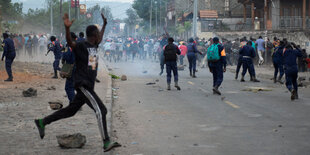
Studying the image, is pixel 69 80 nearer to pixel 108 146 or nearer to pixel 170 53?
pixel 108 146

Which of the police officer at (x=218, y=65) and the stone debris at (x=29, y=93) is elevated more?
the police officer at (x=218, y=65)

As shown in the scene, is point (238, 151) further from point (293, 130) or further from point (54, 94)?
point (54, 94)

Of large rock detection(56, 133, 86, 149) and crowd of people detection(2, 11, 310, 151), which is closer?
crowd of people detection(2, 11, 310, 151)

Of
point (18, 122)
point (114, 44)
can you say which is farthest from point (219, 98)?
point (114, 44)

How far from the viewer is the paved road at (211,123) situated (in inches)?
298

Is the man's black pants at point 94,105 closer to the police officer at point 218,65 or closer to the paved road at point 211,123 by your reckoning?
the paved road at point 211,123

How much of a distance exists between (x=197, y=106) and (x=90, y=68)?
587cm

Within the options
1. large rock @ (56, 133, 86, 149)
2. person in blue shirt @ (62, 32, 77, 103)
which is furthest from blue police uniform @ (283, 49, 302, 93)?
large rock @ (56, 133, 86, 149)

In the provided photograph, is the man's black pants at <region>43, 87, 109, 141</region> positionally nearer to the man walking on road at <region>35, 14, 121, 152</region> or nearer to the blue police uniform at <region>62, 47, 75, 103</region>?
the man walking on road at <region>35, 14, 121, 152</region>

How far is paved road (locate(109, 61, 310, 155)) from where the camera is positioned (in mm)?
7574

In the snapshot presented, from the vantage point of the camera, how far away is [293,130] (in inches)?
356

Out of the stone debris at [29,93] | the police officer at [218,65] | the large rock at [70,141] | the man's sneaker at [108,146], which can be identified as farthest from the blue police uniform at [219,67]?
the man's sneaker at [108,146]

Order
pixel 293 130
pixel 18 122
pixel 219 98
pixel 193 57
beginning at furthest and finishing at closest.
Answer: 1. pixel 193 57
2. pixel 219 98
3. pixel 18 122
4. pixel 293 130

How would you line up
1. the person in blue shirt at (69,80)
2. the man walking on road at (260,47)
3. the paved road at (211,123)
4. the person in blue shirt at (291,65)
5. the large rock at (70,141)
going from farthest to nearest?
the man walking on road at (260,47)
the person in blue shirt at (291,65)
the person in blue shirt at (69,80)
the paved road at (211,123)
the large rock at (70,141)
